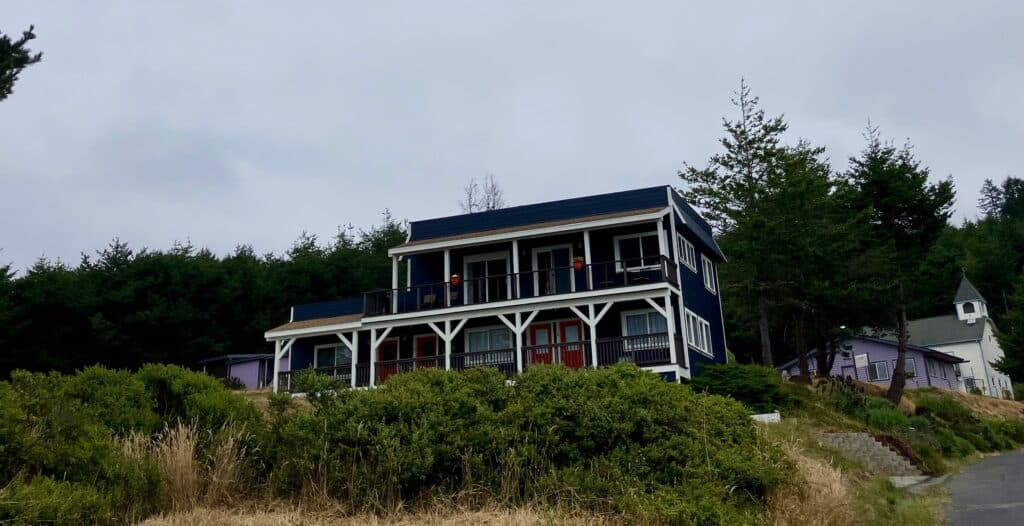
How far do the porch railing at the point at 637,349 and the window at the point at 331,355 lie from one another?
35.4 ft

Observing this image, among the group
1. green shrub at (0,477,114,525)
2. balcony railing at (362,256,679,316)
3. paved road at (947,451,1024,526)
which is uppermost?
balcony railing at (362,256,679,316)

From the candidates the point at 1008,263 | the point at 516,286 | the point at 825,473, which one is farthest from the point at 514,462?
the point at 1008,263

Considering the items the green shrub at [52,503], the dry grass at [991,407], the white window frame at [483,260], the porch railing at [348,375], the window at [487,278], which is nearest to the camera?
the green shrub at [52,503]

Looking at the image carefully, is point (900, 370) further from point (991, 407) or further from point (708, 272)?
point (991, 407)

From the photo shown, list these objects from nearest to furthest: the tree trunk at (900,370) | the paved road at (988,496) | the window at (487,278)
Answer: the paved road at (988,496) → the window at (487,278) → the tree trunk at (900,370)

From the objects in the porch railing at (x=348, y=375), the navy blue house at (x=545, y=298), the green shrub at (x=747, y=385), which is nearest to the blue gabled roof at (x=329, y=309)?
the navy blue house at (x=545, y=298)

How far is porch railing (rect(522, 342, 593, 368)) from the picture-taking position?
24453mm

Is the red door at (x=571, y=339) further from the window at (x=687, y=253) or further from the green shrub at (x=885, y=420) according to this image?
the green shrub at (x=885, y=420)

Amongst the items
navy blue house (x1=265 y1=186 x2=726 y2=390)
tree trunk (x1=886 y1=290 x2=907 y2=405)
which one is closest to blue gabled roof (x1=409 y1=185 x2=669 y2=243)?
navy blue house (x1=265 y1=186 x2=726 y2=390)

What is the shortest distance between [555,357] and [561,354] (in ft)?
0.89

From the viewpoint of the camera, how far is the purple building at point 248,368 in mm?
39656

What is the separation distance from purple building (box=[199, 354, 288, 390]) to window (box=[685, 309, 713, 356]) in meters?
21.7

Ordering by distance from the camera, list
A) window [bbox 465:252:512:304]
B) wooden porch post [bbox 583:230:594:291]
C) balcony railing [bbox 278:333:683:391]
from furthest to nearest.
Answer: window [bbox 465:252:512:304] → wooden porch post [bbox 583:230:594:291] → balcony railing [bbox 278:333:683:391]

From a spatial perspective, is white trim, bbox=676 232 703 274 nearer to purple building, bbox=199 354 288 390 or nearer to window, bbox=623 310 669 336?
window, bbox=623 310 669 336
